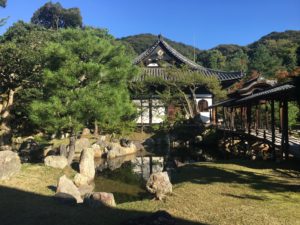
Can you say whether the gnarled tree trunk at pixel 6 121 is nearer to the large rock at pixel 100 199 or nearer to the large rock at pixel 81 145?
the large rock at pixel 81 145

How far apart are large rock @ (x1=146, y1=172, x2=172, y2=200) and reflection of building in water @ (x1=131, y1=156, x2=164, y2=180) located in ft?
18.0

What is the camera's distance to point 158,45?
36781 mm

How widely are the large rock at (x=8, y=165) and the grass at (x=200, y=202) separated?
0.24 metres

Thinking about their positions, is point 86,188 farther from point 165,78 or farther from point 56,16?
point 56,16

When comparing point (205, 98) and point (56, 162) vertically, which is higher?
point (205, 98)

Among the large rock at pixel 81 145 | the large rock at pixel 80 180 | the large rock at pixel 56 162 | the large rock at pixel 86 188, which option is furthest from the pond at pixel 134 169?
the large rock at pixel 56 162

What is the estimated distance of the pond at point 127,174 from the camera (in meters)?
13.0

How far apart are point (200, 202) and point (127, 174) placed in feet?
26.9

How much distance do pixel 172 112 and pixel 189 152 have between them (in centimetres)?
846

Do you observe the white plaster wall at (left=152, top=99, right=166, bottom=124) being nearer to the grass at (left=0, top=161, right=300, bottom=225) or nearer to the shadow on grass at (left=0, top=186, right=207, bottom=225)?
the grass at (left=0, top=161, right=300, bottom=225)

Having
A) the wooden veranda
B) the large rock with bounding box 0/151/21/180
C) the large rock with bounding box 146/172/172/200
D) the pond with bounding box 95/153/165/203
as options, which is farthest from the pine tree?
the wooden veranda

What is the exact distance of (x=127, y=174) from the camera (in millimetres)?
17156

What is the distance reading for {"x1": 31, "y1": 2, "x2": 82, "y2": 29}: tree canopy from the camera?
96938 millimetres

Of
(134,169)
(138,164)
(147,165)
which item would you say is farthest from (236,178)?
(138,164)
